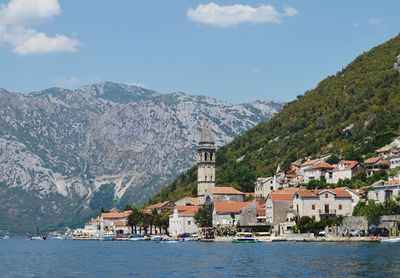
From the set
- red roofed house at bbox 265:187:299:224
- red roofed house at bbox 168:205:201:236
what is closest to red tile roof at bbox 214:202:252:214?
red roofed house at bbox 265:187:299:224

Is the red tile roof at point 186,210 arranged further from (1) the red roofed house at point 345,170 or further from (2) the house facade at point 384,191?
(2) the house facade at point 384,191

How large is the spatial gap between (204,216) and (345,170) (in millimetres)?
35046

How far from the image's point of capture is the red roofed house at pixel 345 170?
161 meters

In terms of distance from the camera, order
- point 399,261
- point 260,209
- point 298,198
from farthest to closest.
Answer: point 260,209 → point 298,198 → point 399,261

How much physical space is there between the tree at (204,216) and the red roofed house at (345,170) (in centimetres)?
2883

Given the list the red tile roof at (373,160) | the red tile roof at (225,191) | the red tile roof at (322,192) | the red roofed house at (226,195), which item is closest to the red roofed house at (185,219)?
the red roofed house at (226,195)

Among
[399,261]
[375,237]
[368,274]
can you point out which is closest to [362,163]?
[375,237]

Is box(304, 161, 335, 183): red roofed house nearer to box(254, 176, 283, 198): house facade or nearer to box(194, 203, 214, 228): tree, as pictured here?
box(254, 176, 283, 198): house facade

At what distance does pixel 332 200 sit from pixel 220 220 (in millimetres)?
35250

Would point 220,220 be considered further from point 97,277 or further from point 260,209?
point 97,277

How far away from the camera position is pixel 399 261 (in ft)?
267

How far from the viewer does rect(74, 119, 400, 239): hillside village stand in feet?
462

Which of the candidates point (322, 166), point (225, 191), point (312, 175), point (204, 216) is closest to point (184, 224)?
point (225, 191)

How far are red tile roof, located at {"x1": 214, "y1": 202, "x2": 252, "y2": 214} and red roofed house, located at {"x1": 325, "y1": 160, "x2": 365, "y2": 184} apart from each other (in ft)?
63.7
